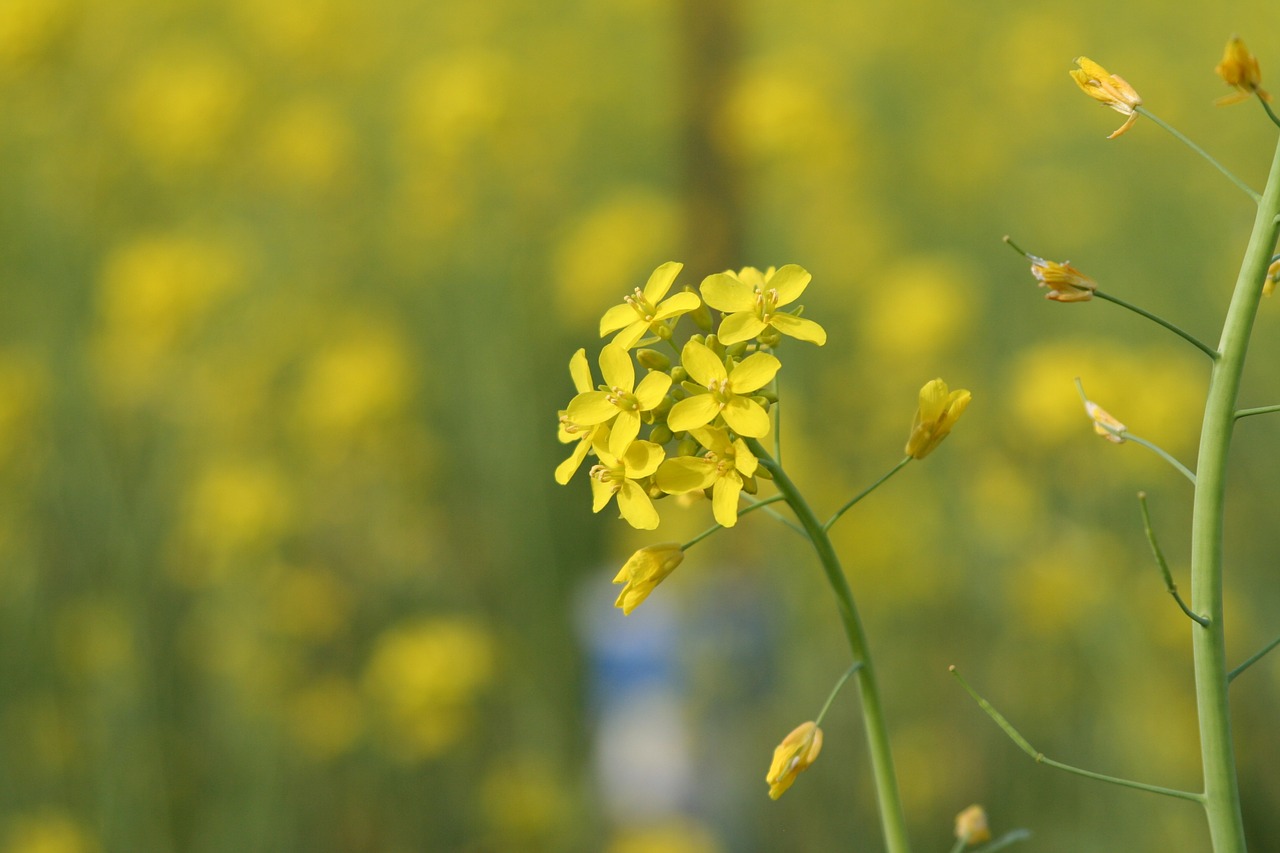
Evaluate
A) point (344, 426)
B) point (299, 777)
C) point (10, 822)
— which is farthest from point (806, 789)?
point (10, 822)

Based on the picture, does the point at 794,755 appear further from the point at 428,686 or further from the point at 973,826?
the point at 428,686

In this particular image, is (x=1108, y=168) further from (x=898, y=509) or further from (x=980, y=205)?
(x=898, y=509)

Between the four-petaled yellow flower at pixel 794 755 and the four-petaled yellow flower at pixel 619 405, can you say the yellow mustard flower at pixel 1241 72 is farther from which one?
the four-petaled yellow flower at pixel 794 755

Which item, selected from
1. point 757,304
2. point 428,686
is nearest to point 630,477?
point 757,304

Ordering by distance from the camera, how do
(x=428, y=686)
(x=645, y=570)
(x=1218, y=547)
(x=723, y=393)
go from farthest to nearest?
(x=428, y=686)
(x=645, y=570)
(x=723, y=393)
(x=1218, y=547)

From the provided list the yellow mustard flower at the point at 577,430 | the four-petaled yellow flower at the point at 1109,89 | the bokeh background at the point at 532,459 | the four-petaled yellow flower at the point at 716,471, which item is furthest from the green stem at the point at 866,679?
the bokeh background at the point at 532,459

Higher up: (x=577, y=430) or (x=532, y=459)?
(x=577, y=430)

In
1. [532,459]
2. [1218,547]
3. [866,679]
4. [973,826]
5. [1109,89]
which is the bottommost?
[532,459]
